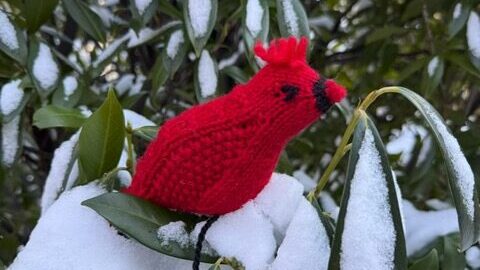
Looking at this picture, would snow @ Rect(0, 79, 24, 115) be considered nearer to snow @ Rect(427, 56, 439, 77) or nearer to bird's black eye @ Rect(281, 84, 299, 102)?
bird's black eye @ Rect(281, 84, 299, 102)

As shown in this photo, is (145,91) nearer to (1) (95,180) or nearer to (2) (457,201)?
(1) (95,180)

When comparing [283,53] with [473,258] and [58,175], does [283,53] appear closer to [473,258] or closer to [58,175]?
[58,175]

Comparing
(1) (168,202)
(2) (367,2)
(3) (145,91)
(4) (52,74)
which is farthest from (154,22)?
(1) (168,202)

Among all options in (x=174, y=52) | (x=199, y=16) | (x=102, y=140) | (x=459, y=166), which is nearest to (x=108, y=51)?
(x=174, y=52)

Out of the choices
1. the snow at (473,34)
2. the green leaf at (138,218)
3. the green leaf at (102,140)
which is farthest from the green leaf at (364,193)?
the snow at (473,34)

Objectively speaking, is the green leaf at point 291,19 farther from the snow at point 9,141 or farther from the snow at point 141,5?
the snow at point 9,141

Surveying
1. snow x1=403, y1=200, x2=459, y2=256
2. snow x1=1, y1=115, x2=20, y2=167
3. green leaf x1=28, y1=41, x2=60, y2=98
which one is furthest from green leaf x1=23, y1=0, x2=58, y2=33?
snow x1=403, y1=200, x2=459, y2=256
